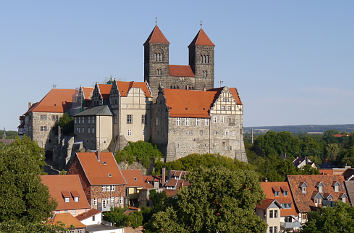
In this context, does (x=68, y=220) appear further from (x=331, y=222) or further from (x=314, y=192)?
(x=314, y=192)

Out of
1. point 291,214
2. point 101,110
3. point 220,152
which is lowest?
point 291,214

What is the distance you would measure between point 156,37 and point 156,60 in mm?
3389

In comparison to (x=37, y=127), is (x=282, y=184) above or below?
below

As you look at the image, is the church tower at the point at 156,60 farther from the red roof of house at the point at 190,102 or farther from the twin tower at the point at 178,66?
the red roof of house at the point at 190,102

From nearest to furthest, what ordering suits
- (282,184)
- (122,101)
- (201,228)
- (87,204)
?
(201,228), (87,204), (282,184), (122,101)

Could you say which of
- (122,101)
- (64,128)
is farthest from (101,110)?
(64,128)

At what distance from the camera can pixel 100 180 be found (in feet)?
200

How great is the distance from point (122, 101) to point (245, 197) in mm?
32280

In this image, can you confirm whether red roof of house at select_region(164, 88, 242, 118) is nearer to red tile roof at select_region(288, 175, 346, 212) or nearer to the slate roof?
the slate roof

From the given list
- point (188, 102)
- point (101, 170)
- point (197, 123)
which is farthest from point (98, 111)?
point (101, 170)

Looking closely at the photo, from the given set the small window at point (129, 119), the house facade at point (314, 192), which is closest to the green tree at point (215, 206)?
the house facade at point (314, 192)

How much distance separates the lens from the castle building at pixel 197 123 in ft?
254

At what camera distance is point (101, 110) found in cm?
7944

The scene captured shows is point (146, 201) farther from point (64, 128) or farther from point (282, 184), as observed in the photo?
point (64, 128)
